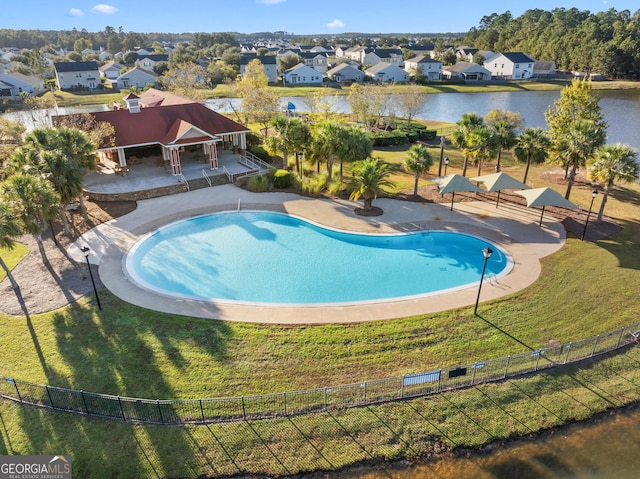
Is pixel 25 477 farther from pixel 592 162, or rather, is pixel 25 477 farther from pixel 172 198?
pixel 592 162

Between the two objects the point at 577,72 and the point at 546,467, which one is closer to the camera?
the point at 546,467

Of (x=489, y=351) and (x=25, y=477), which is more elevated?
(x=489, y=351)

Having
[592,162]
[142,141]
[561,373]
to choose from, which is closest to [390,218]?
[592,162]

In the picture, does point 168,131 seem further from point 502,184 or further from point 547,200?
point 547,200

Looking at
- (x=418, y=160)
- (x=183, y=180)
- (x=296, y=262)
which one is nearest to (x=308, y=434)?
(x=296, y=262)

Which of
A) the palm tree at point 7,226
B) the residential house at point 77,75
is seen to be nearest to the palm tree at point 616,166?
the palm tree at point 7,226

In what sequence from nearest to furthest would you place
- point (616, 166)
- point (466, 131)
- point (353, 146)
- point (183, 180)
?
point (616, 166)
point (353, 146)
point (466, 131)
point (183, 180)

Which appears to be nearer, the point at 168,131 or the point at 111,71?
the point at 168,131
